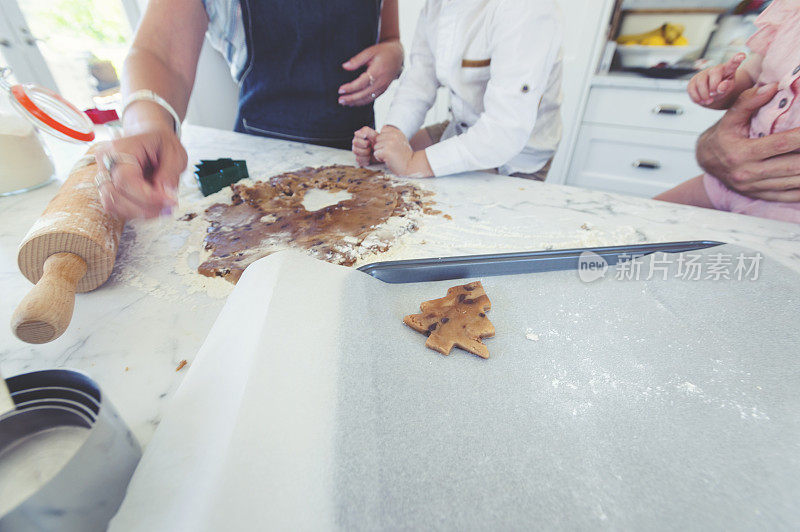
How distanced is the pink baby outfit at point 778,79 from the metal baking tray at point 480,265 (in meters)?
0.47

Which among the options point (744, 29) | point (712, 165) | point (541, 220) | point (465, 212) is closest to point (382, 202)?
point (465, 212)

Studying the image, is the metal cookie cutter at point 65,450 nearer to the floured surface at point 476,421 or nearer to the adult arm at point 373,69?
the floured surface at point 476,421

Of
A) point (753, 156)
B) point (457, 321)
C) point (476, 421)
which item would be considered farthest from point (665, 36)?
point (476, 421)

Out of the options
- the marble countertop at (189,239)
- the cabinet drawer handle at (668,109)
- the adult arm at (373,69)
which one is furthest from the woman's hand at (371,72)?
the cabinet drawer handle at (668,109)

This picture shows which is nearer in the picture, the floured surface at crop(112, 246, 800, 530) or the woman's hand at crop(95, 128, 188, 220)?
the floured surface at crop(112, 246, 800, 530)

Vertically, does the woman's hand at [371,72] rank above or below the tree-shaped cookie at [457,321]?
above

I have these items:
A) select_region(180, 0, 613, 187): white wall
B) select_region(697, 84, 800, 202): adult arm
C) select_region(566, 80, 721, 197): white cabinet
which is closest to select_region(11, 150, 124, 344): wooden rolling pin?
select_region(697, 84, 800, 202): adult arm

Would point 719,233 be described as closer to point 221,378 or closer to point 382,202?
point 382,202

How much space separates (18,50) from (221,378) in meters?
2.20

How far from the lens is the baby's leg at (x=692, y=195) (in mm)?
891

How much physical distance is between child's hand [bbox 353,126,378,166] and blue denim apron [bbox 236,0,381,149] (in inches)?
12.0

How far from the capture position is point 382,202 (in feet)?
2.43

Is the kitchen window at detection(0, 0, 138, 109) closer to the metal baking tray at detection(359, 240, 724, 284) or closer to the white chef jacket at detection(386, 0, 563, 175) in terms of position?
the white chef jacket at detection(386, 0, 563, 175)

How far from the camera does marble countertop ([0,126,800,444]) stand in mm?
395
